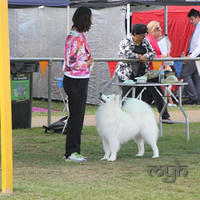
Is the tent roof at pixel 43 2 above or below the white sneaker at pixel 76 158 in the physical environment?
above

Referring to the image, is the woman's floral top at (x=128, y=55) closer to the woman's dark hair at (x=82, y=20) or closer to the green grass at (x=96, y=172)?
the green grass at (x=96, y=172)

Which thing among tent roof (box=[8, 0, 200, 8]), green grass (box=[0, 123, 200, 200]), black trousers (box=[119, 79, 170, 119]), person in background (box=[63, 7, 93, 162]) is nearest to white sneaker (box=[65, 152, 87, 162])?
person in background (box=[63, 7, 93, 162])

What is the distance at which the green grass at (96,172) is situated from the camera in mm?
5473

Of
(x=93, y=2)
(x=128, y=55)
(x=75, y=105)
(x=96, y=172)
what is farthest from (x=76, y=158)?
(x=93, y=2)

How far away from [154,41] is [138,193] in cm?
620

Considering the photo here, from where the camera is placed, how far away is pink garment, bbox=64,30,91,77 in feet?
24.3

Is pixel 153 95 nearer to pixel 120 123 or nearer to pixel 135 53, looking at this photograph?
pixel 135 53

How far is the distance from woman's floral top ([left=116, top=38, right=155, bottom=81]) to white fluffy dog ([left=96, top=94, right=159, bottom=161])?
1.86 meters

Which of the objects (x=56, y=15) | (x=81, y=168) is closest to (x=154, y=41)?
(x=81, y=168)

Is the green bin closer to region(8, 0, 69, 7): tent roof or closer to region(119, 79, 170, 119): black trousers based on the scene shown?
region(8, 0, 69, 7): tent roof

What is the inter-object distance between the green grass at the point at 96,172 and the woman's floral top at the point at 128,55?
4.04ft

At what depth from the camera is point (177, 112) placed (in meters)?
13.9

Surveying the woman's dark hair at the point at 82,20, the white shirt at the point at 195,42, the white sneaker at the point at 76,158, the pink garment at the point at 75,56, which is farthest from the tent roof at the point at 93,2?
the white sneaker at the point at 76,158

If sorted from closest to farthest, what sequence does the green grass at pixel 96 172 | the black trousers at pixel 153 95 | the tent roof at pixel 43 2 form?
1. the green grass at pixel 96 172
2. the black trousers at pixel 153 95
3. the tent roof at pixel 43 2
